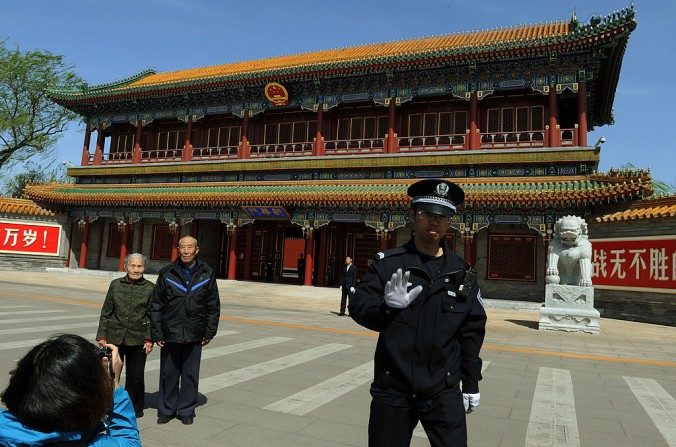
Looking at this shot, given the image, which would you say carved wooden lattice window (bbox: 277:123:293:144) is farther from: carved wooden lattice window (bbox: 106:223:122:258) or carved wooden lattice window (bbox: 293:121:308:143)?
carved wooden lattice window (bbox: 106:223:122:258)

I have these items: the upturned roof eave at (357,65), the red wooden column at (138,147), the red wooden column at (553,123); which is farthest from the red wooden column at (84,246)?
the red wooden column at (553,123)

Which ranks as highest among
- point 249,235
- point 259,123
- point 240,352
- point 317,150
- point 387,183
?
point 259,123

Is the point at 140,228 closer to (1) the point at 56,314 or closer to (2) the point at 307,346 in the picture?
(1) the point at 56,314

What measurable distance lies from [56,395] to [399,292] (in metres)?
1.27

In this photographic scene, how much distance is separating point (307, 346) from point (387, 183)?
36.7 feet

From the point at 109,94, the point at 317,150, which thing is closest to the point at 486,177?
the point at 317,150

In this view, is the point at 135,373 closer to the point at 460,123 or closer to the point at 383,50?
the point at 460,123

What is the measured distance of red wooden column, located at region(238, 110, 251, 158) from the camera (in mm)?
20641

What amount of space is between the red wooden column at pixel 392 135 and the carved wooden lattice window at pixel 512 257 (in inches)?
191

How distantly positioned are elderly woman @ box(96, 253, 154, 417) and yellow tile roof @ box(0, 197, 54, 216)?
70.9ft

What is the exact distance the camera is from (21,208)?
21.7 metres

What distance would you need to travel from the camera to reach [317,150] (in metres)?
19.4

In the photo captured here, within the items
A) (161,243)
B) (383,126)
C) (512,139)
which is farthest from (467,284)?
(161,243)

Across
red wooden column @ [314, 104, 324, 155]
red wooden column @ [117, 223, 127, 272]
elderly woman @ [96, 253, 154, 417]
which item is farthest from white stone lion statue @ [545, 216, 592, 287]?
red wooden column @ [117, 223, 127, 272]
